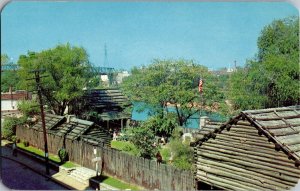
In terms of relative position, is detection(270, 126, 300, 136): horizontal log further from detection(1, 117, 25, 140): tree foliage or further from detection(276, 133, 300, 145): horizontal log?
detection(1, 117, 25, 140): tree foliage

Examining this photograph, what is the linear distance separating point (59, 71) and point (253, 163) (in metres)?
15.7

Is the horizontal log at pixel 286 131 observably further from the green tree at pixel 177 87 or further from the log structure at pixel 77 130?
the green tree at pixel 177 87

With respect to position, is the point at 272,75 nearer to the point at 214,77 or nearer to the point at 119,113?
the point at 214,77

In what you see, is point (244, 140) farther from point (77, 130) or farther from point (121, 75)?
point (121, 75)

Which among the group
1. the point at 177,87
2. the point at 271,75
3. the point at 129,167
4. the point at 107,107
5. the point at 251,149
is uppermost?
the point at 271,75

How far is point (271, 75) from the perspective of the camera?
65.2 feet

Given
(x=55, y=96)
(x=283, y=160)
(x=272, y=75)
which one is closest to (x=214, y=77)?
(x=272, y=75)

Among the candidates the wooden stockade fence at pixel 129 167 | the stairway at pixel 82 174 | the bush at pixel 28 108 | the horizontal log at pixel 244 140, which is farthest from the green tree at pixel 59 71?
the horizontal log at pixel 244 140

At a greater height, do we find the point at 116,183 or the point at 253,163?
the point at 253,163

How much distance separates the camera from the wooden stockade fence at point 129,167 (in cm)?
1280

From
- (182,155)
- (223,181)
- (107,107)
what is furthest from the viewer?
(107,107)

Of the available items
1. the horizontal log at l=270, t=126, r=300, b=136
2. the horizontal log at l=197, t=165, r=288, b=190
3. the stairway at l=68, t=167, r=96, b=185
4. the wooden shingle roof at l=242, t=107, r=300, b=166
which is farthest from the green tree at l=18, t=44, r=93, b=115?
the horizontal log at l=270, t=126, r=300, b=136

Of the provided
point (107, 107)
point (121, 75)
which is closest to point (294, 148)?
point (107, 107)

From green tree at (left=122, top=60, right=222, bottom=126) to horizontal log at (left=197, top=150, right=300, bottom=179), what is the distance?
11881 millimetres
